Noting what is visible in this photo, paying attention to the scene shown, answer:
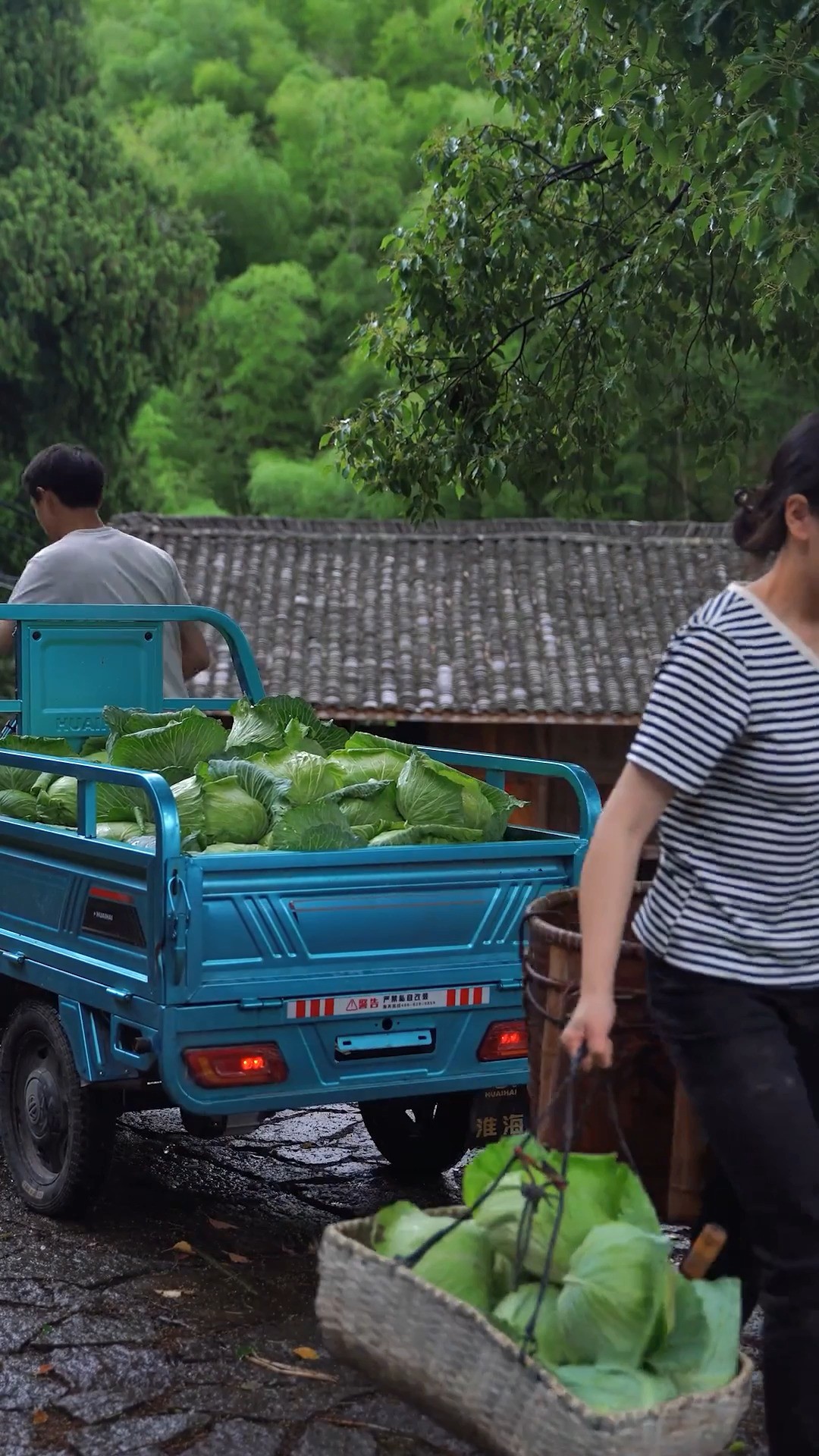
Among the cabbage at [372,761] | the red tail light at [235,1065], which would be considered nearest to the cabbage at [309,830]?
the cabbage at [372,761]

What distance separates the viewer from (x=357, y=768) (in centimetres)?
542

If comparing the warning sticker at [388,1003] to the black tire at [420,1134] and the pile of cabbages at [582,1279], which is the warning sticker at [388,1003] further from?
the pile of cabbages at [582,1279]

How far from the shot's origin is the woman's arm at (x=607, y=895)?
281 centimetres

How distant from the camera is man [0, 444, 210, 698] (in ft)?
21.5

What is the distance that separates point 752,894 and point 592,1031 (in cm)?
36

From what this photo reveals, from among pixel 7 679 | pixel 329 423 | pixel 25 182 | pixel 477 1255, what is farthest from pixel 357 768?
pixel 25 182

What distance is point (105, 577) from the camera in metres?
6.61

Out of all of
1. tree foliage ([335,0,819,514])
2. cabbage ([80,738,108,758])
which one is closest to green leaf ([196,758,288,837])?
cabbage ([80,738,108,758])

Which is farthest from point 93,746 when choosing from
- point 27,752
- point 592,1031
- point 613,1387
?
point 613,1387

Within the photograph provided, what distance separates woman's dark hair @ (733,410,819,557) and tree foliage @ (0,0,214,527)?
96.8 feet

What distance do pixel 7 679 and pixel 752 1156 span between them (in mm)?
28288

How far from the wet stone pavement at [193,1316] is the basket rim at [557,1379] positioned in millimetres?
1103

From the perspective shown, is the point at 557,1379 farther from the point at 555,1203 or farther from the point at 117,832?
the point at 117,832

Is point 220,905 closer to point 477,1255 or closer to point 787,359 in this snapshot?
point 477,1255
